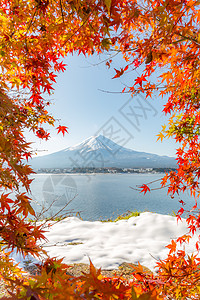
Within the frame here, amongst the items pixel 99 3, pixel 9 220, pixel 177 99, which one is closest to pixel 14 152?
pixel 9 220

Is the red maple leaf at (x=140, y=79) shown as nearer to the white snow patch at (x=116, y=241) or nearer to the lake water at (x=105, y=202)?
the lake water at (x=105, y=202)

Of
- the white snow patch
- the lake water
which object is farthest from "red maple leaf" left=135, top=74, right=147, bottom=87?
the white snow patch

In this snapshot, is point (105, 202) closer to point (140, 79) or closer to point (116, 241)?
point (116, 241)

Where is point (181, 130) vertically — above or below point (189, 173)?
above

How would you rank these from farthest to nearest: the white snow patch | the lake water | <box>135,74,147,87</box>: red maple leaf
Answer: the lake water, the white snow patch, <box>135,74,147,87</box>: red maple leaf

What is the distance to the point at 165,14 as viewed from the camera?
37.1 inches

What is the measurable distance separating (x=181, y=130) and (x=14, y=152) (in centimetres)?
202

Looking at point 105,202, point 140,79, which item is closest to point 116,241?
point 140,79

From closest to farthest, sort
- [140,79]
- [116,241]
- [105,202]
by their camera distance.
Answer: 1. [140,79]
2. [116,241]
3. [105,202]

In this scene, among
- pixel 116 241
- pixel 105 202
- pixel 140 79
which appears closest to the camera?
pixel 140 79

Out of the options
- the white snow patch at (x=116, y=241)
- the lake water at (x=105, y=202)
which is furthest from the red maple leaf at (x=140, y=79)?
the white snow patch at (x=116, y=241)

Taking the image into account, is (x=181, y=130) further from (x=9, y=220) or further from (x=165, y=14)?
(x=9, y=220)

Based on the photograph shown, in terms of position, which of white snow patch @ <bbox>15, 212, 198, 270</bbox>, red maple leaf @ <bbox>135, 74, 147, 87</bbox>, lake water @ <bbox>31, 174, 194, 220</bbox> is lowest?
lake water @ <bbox>31, 174, 194, 220</bbox>

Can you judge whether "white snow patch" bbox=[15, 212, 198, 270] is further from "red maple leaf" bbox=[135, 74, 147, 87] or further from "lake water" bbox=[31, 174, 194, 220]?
"red maple leaf" bbox=[135, 74, 147, 87]
